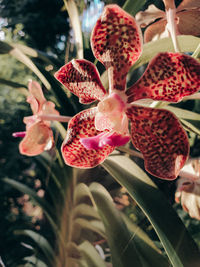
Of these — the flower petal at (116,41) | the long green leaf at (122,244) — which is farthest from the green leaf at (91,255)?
the flower petal at (116,41)

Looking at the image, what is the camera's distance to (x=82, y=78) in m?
0.37

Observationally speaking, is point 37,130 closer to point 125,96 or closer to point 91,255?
point 125,96

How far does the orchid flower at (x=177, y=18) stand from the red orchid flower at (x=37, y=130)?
0.65ft

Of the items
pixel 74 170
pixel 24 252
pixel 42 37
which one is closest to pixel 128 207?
pixel 74 170

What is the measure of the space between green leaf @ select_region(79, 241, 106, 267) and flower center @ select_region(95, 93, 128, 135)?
32 cm

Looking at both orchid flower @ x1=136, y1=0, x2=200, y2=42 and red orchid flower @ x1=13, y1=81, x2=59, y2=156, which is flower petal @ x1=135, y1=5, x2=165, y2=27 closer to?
orchid flower @ x1=136, y1=0, x2=200, y2=42

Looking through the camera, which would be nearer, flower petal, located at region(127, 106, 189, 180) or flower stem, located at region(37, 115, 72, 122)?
flower petal, located at region(127, 106, 189, 180)

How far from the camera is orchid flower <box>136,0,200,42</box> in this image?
0.42 m

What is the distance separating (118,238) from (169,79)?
9.4 inches

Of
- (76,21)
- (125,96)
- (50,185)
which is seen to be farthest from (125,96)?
(50,185)

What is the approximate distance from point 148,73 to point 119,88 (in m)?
0.05

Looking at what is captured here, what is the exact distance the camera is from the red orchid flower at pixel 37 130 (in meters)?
0.42

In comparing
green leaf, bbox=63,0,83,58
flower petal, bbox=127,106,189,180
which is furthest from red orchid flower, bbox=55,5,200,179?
green leaf, bbox=63,0,83,58

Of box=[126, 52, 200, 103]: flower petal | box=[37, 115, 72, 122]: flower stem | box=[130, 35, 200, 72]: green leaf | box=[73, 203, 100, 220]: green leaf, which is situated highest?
box=[130, 35, 200, 72]: green leaf
